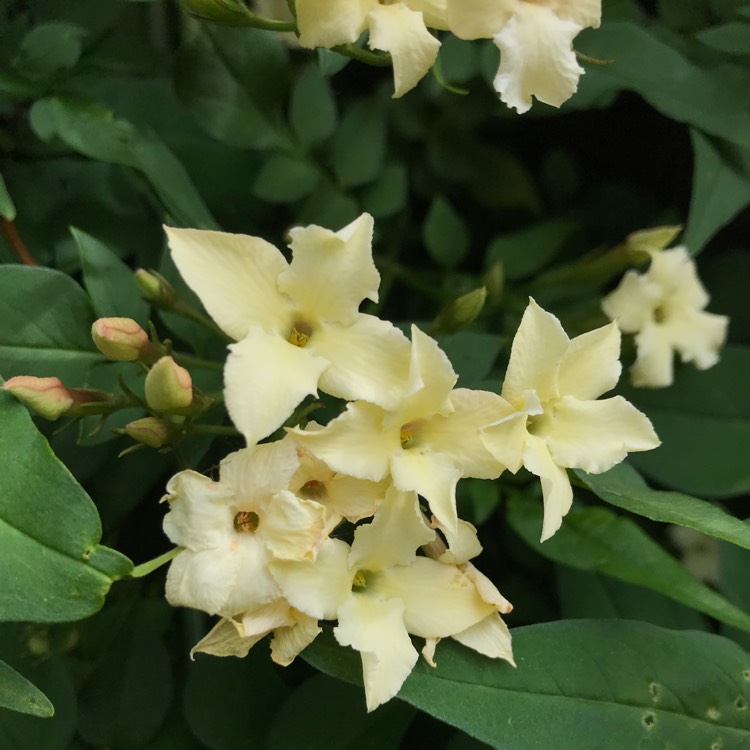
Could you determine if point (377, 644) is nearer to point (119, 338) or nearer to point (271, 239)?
point (119, 338)

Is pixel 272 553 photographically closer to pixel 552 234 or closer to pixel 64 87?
pixel 64 87

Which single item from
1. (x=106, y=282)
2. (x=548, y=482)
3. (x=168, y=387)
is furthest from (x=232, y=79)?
(x=548, y=482)

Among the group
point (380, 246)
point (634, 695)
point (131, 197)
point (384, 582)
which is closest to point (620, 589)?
point (634, 695)

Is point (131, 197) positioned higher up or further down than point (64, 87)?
further down

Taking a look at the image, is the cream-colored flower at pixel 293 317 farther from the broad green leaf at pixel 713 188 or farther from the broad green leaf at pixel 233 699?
the broad green leaf at pixel 713 188

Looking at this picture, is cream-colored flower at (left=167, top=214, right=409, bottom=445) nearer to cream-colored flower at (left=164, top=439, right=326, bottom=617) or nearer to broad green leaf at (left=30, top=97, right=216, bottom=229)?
cream-colored flower at (left=164, top=439, right=326, bottom=617)
